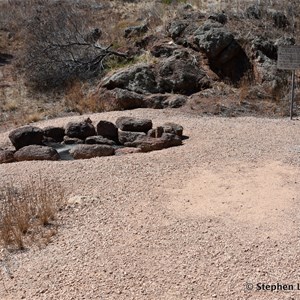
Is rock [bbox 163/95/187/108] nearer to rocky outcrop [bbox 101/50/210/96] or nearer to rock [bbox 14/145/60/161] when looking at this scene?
rocky outcrop [bbox 101/50/210/96]

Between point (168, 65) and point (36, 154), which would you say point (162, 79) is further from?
point (36, 154)

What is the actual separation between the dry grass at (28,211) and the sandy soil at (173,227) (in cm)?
18


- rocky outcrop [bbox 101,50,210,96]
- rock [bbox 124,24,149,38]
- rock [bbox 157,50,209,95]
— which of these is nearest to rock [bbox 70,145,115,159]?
rocky outcrop [bbox 101,50,210,96]

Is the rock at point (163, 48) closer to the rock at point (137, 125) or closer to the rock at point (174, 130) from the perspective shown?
the rock at point (137, 125)

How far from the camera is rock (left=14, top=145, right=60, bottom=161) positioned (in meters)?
7.63

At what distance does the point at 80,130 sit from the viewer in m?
8.88

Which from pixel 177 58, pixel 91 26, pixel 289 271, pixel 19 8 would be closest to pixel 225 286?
pixel 289 271

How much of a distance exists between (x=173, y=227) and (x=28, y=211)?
1715mm

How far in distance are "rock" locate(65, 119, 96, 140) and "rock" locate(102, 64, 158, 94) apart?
3.18 metres

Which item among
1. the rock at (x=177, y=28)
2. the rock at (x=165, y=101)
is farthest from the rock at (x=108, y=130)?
the rock at (x=177, y=28)

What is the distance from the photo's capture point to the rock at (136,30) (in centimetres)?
1478

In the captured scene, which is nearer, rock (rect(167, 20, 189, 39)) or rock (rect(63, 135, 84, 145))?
rock (rect(63, 135, 84, 145))

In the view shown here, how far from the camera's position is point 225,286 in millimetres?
3941

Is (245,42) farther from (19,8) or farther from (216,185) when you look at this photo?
(19,8)
